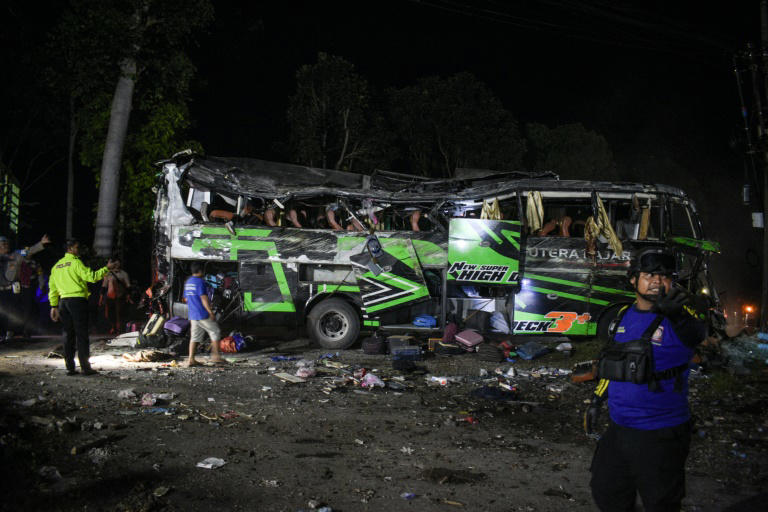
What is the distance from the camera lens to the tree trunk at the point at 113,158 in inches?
581

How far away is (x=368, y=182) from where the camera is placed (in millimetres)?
11484

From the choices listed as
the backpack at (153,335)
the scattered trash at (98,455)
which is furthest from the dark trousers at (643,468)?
the backpack at (153,335)

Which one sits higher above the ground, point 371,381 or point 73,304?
point 73,304

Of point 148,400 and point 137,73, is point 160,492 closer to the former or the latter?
point 148,400

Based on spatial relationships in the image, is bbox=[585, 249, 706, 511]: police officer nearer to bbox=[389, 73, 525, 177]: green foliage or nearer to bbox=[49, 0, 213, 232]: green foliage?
bbox=[49, 0, 213, 232]: green foliage

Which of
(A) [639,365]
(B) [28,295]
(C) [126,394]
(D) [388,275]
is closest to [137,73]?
(B) [28,295]

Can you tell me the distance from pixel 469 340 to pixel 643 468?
745cm

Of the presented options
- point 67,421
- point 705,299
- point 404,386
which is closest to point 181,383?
point 67,421

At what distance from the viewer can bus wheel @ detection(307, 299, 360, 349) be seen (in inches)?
421

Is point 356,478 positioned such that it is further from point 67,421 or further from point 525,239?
point 525,239

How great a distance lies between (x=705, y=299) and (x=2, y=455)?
31.8ft

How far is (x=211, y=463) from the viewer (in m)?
4.77

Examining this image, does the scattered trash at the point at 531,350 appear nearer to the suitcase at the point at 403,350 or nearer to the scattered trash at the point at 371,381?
the suitcase at the point at 403,350

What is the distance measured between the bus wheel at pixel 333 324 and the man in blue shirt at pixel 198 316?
1.99 m
